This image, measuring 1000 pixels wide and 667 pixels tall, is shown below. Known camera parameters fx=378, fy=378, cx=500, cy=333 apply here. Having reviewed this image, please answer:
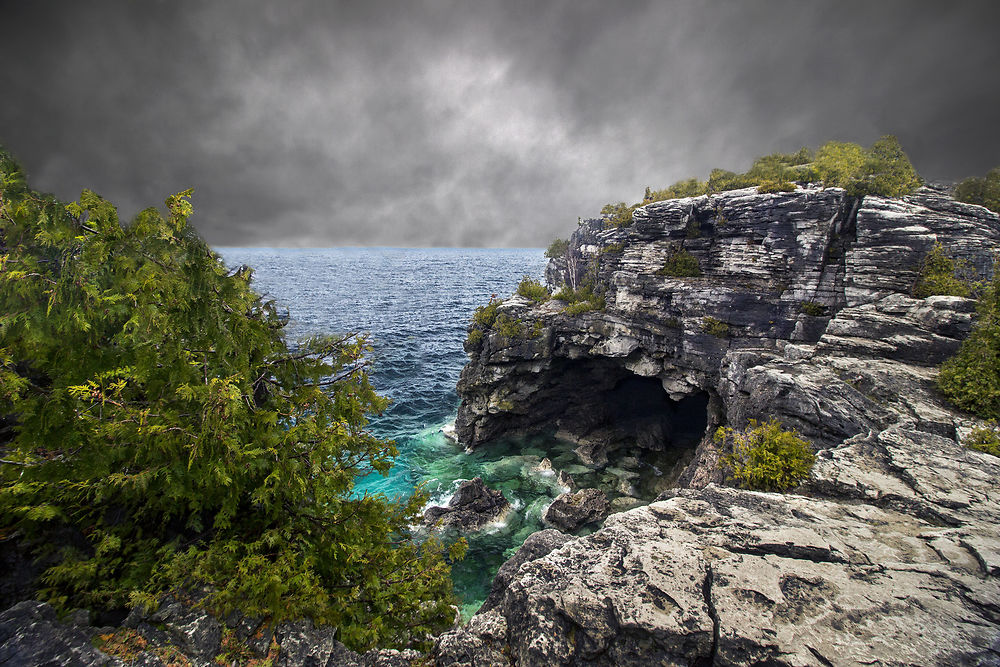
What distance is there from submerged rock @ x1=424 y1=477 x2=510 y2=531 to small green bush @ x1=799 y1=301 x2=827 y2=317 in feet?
77.3

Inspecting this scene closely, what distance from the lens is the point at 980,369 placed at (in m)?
12.7

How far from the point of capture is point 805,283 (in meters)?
24.0

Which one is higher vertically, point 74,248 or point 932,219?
point 932,219

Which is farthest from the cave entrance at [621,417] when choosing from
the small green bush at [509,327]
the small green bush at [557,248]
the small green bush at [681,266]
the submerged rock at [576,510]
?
the small green bush at [557,248]

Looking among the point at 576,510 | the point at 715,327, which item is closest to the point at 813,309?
the point at 715,327

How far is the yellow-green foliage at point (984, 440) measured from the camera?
10.4 m

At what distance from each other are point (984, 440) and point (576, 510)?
760 inches

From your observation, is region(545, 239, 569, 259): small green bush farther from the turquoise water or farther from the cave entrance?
the cave entrance

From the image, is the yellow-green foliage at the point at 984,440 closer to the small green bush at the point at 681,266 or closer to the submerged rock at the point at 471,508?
the small green bush at the point at 681,266

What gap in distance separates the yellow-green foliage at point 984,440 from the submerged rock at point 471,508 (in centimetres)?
2282

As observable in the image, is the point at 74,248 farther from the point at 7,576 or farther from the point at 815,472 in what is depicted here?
the point at 815,472

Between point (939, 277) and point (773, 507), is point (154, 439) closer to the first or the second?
point (773, 507)

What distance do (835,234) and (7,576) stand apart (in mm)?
35422

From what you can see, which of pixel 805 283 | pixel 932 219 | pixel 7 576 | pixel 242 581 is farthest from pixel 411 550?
pixel 932 219
